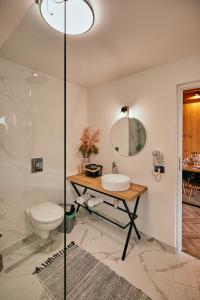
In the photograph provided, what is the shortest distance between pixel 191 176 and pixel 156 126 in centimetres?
222

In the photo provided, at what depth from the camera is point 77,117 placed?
109 inches

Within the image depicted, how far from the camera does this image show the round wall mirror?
221 centimetres

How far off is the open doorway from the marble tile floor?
1.18 feet

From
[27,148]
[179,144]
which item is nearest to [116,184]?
[179,144]

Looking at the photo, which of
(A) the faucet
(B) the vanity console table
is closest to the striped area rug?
(B) the vanity console table

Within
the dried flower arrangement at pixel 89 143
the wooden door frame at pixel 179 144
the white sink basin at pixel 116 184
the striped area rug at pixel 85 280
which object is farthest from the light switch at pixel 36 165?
the wooden door frame at pixel 179 144

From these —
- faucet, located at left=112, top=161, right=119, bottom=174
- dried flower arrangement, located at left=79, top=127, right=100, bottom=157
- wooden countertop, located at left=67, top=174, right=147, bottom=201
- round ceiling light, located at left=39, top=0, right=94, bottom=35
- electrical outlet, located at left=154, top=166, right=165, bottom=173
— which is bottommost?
wooden countertop, located at left=67, top=174, right=147, bottom=201

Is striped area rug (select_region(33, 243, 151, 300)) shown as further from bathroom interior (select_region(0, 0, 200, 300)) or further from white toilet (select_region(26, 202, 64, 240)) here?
white toilet (select_region(26, 202, 64, 240))

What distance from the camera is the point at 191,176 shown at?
139 inches

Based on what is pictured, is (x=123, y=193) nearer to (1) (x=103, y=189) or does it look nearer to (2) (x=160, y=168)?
(1) (x=103, y=189)

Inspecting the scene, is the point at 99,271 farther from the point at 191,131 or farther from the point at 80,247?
the point at 191,131

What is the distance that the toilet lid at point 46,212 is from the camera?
72.9 inches

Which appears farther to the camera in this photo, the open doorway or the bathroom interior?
the open doorway

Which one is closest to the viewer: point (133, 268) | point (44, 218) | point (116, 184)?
point (133, 268)
